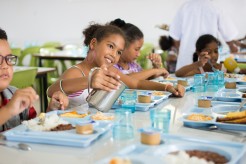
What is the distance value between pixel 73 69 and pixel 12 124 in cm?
52

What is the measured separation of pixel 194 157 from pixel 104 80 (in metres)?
0.61

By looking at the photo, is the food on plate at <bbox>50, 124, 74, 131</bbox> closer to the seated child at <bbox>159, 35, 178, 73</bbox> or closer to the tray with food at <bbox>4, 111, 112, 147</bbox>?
the tray with food at <bbox>4, 111, 112, 147</bbox>

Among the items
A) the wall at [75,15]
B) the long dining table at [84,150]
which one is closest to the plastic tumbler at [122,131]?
the long dining table at [84,150]

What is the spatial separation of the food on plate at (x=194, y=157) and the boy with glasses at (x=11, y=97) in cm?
54

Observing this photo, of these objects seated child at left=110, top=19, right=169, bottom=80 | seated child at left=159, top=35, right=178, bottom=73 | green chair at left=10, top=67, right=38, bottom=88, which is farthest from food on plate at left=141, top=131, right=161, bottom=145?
seated child at left=159, top=35, right=178, bottom=73

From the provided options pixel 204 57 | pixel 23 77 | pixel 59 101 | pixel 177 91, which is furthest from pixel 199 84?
pixel 23 77

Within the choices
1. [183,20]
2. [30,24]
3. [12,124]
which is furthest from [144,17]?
[12,124]

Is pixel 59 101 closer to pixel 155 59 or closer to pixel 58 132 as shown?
pixel 58 132

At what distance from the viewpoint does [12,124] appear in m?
1.56

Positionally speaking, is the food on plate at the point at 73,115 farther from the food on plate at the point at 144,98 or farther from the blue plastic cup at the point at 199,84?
the blue plastic cup at the point at 199,84

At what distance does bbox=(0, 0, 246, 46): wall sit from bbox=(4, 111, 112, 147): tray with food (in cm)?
579

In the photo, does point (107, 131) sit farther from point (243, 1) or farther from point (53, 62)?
point (243, 1)

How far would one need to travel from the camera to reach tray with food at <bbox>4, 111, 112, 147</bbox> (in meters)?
1.16

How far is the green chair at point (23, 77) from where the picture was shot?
3.23 m
